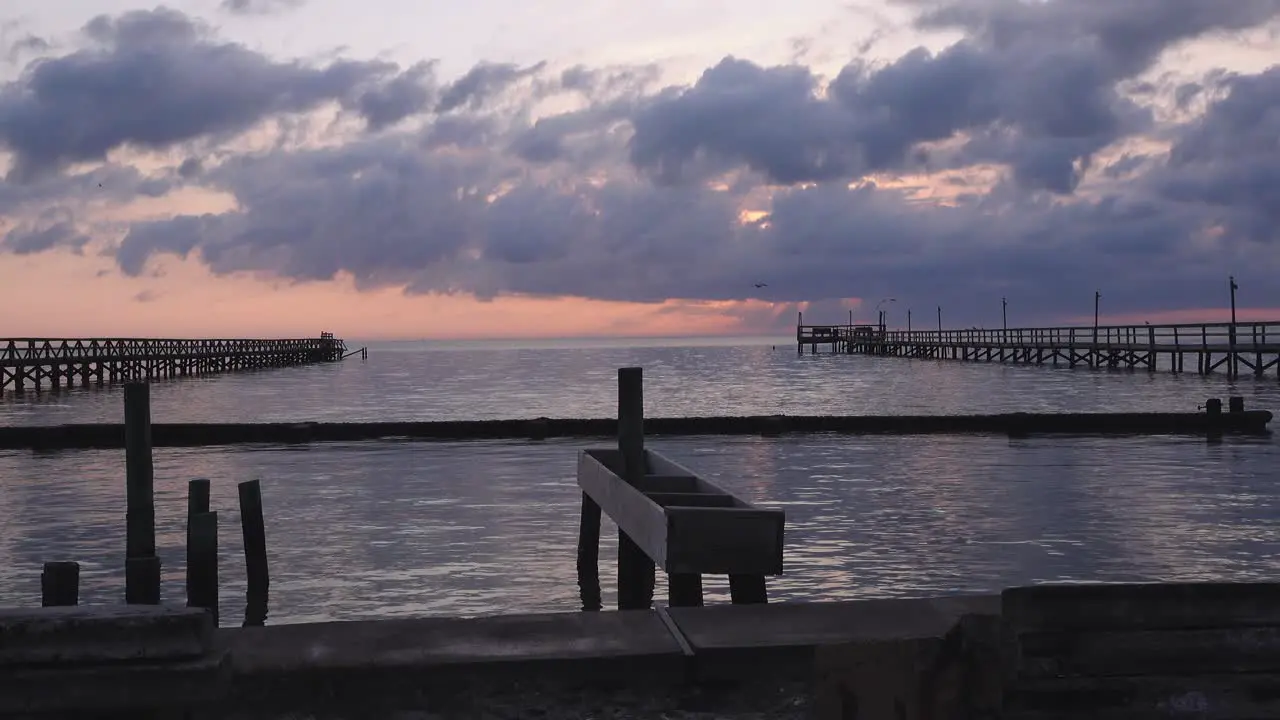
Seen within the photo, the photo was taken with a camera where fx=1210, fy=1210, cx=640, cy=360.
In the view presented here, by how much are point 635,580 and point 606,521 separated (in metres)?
4.87

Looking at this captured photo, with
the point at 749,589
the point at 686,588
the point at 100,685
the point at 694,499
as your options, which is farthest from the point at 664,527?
the point at 100,685

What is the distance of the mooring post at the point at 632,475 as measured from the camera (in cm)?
970

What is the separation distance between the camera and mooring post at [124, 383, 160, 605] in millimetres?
8531

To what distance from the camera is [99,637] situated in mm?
4664

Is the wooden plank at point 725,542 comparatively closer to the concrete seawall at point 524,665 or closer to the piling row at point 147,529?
the concrete seawall at point 524,665

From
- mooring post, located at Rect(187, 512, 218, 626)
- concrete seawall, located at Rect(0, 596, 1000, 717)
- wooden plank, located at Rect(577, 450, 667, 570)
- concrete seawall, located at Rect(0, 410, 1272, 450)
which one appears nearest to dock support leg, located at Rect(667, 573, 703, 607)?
wooden plank, located at Rect(577, 450, 667, 570)

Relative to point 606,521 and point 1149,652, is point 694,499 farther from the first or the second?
point 606,521

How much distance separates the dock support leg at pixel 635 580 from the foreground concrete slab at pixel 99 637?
17.1 ft

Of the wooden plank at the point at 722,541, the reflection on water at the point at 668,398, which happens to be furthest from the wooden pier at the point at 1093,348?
the wooden plank at the point at 722,541

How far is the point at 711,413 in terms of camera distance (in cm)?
4066

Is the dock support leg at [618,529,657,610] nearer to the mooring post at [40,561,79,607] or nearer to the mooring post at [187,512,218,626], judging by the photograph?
the mooring post at [187,512,218,626]

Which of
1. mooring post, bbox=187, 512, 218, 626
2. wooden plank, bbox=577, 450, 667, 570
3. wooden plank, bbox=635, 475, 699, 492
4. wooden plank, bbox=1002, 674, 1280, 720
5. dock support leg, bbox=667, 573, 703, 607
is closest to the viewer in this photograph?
wooden plank, bbox=1002, 674, 1280, 720

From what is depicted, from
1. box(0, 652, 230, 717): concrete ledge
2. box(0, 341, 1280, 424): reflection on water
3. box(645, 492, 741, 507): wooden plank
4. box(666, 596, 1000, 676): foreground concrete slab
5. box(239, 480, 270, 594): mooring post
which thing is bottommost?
box(0, 341, 1280, 424): reflection on water

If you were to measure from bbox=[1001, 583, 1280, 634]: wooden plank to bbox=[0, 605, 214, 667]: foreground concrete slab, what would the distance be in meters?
3.18
